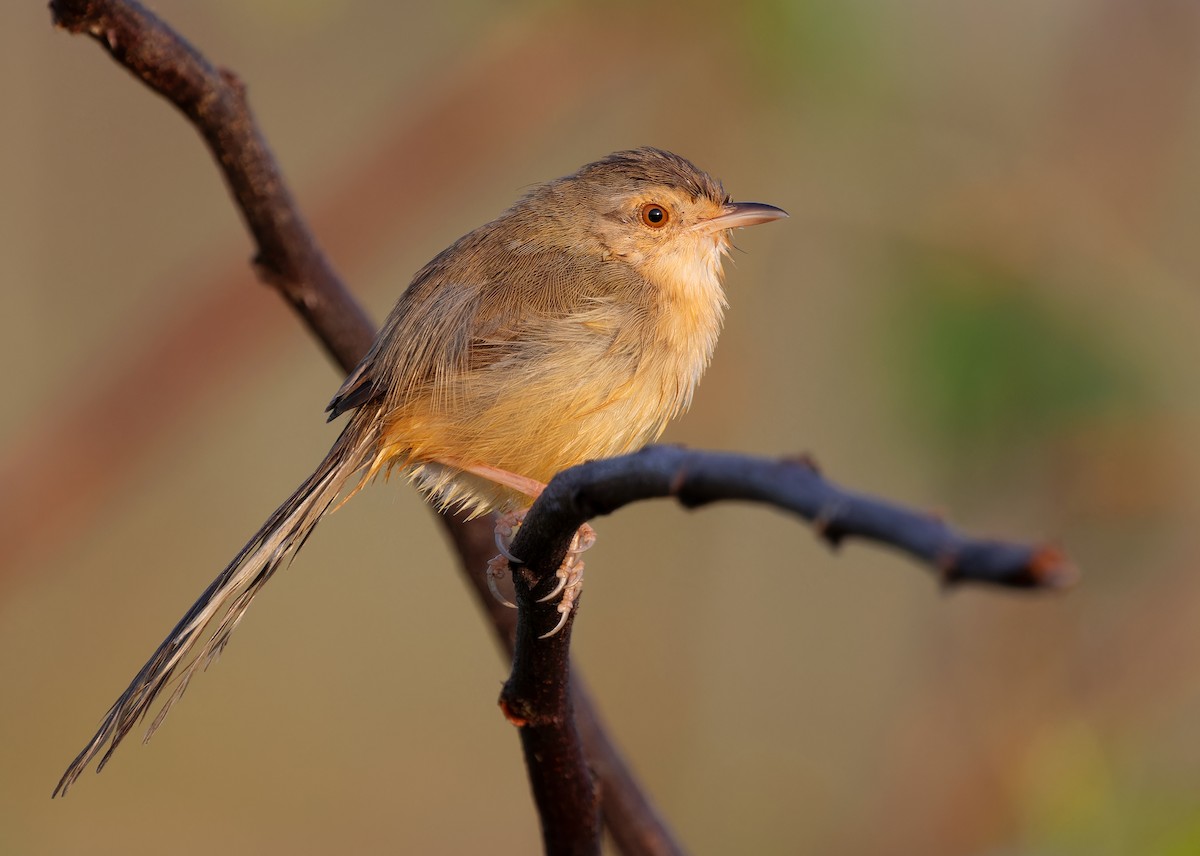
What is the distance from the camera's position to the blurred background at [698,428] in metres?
4.59

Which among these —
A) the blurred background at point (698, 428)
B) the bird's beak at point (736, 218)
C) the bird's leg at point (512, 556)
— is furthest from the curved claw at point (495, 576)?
the bird's beak at point (736, 218)

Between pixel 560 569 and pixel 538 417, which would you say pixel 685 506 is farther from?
pixel 538 417

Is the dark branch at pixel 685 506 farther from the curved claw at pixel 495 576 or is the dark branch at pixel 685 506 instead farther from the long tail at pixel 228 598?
the long tail at pixel 228 598

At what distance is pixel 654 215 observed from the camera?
4215 millimetres

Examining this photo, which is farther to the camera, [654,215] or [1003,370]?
[1003,370]

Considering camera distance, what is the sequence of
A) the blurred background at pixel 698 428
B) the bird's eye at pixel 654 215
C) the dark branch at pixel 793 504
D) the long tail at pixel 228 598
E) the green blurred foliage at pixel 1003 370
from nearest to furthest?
the dark branch at pixel 793 504, the long tail at pixel 228 598, the bird's eye at pixel 654 215, the green blurred foliage at pixel 1003 370, the blurred background at pixel 698 428

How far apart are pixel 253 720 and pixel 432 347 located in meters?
4.44

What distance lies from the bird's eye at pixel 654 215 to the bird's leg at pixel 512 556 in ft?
3.60

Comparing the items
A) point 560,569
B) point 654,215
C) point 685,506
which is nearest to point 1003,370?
point 654,215

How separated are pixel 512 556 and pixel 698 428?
12.2 feet

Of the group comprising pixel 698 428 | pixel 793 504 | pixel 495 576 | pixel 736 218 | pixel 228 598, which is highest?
pixel 698 428

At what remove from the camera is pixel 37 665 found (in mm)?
6750

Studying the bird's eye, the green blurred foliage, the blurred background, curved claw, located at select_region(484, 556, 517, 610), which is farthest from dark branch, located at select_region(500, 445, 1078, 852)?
the green blurred foliage

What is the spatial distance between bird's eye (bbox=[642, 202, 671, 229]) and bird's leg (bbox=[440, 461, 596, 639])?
43.2 inches
